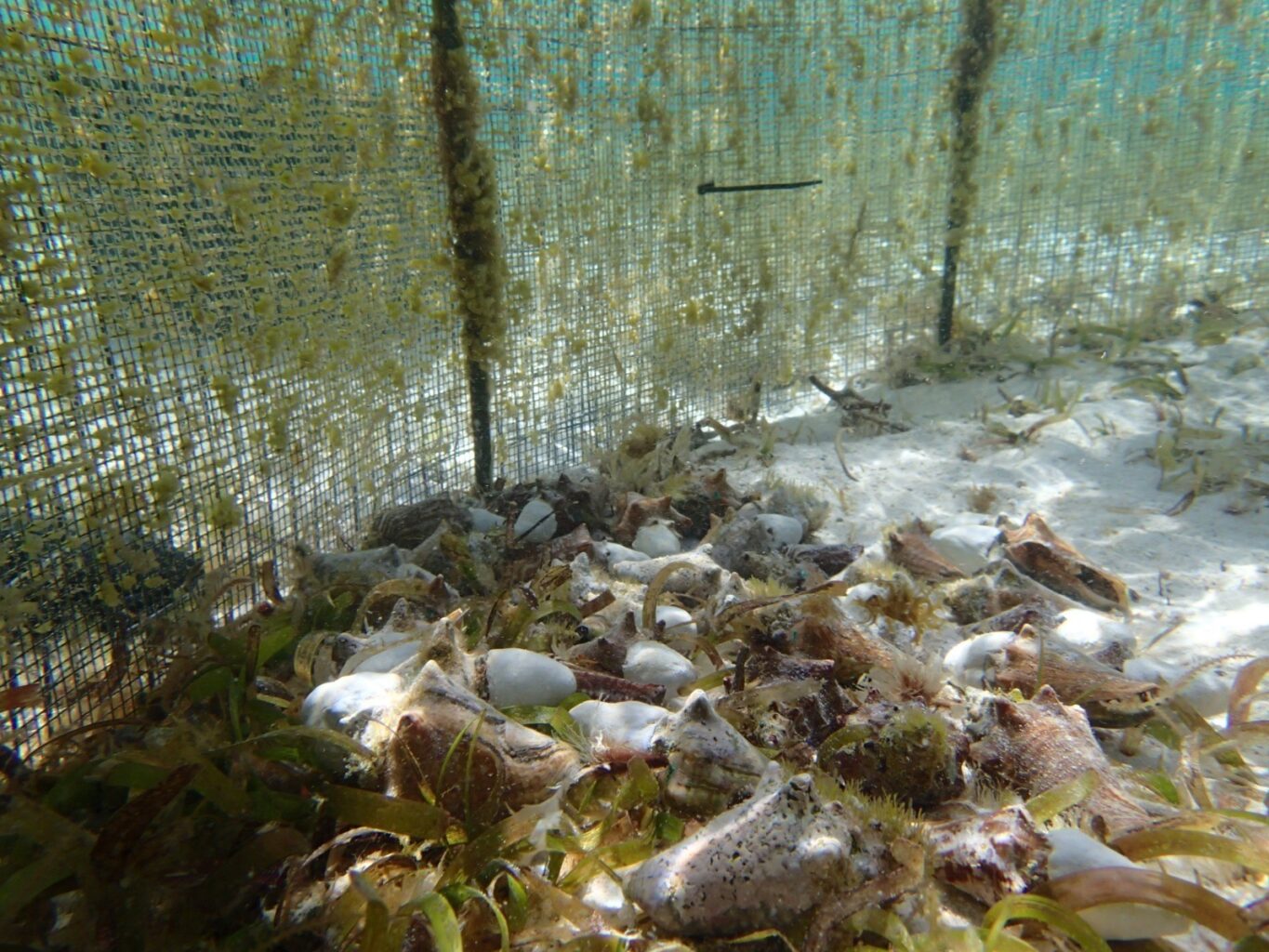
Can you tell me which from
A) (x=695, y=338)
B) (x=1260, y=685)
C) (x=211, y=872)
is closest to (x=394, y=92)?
(x=695, y=338)

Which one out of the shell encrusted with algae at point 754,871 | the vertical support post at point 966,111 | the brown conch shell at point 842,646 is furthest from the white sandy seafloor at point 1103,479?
the shell encrusted with algae at point 754,871

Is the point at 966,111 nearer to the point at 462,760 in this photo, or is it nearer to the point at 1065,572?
the point at 1065,572

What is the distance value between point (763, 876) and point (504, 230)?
314cm

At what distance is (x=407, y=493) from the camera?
12.5 feet

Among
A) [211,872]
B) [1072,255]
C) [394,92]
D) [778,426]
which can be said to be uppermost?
[394,92]

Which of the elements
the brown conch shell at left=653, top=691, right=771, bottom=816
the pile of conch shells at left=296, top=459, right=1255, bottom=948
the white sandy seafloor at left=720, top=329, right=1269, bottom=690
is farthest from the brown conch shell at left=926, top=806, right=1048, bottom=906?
the white sandy seafloor at left=720, top=329, right=1269, bottom=690

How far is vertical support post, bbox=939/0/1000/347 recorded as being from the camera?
5258 mm

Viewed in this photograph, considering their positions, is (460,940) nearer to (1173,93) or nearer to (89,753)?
(89,753)

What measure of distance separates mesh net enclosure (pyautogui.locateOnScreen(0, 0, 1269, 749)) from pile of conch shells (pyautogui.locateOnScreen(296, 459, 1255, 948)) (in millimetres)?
639

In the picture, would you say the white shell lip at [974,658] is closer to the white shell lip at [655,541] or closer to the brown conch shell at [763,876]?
the brown conch shell at [763,876]

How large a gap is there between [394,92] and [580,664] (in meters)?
2.44

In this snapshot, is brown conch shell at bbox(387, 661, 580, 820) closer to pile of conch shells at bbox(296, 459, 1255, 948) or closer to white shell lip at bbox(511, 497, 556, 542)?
pile of conch shells at bbox(296, 459, 1255, 948)

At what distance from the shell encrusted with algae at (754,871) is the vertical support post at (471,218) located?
2.80m

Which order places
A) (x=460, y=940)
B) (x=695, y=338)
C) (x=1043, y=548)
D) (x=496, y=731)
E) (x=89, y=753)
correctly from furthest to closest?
(x=695, y=338)
(x=1043, y=548)
(x=89, y=753)
(x=496, y=731)
(x=460, y=940)
